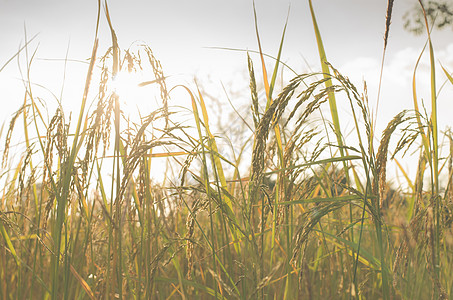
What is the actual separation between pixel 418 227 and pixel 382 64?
550mm

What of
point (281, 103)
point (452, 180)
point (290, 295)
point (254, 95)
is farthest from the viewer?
point (452, 180)

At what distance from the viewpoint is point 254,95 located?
113 centimetres

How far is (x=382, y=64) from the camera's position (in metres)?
1.28

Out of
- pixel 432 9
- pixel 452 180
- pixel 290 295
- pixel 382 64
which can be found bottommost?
pixel 290 295

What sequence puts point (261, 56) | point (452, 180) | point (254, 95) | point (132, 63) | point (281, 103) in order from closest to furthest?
point (281, 103)
point (254, 95)
point (132, 63)
point (261, 56)
point (452, 180)

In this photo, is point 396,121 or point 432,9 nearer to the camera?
point 396,121

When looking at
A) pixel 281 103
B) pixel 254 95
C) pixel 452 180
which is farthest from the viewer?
pixel 452 180

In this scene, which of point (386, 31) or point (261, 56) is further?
point (261, 56)

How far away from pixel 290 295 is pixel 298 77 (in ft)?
2.32

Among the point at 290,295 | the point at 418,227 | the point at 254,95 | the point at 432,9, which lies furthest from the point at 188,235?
the point at 432,9

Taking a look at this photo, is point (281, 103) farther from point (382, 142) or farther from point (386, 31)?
point (386, 31)

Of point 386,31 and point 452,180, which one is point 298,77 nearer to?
point 386,31

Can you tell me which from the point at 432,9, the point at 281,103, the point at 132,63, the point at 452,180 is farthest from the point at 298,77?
the point at 452,180

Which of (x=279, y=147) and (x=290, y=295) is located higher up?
(x=279, y=147)
